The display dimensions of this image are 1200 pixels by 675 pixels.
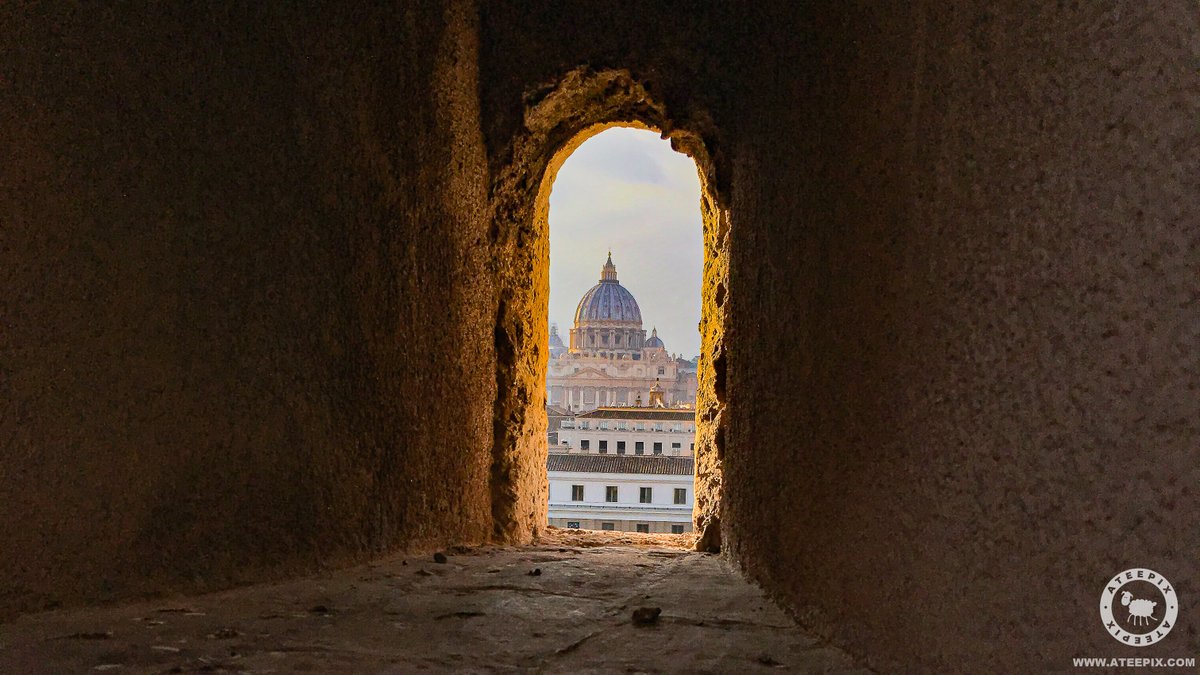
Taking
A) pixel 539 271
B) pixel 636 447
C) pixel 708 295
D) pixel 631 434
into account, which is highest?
pixel 539 271

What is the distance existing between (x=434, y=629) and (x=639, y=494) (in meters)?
22.3

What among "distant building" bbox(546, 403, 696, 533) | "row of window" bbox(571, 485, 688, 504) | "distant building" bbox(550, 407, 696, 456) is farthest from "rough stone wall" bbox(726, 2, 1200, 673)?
"distant building" bbox(550, 407, 696, 456)

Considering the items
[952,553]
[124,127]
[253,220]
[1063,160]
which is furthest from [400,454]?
[1063,160]

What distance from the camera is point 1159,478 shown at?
3.09 ft

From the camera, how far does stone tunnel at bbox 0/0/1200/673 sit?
104cm

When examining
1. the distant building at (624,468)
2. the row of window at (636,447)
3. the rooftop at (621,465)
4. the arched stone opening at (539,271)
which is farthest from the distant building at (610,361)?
the arched stone opening at (539,271)

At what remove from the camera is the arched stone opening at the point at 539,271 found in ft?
11.7

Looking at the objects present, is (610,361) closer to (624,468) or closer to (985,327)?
(624,468)

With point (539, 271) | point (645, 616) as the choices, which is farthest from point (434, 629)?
point (539, 271)

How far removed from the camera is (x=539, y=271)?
435 cm

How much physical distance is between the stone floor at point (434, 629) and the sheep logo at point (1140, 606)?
73cm

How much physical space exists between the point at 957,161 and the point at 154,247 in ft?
5.87

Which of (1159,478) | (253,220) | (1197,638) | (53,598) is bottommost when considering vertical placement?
(53,598)

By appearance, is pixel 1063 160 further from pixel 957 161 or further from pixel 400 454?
pixel 400 454
